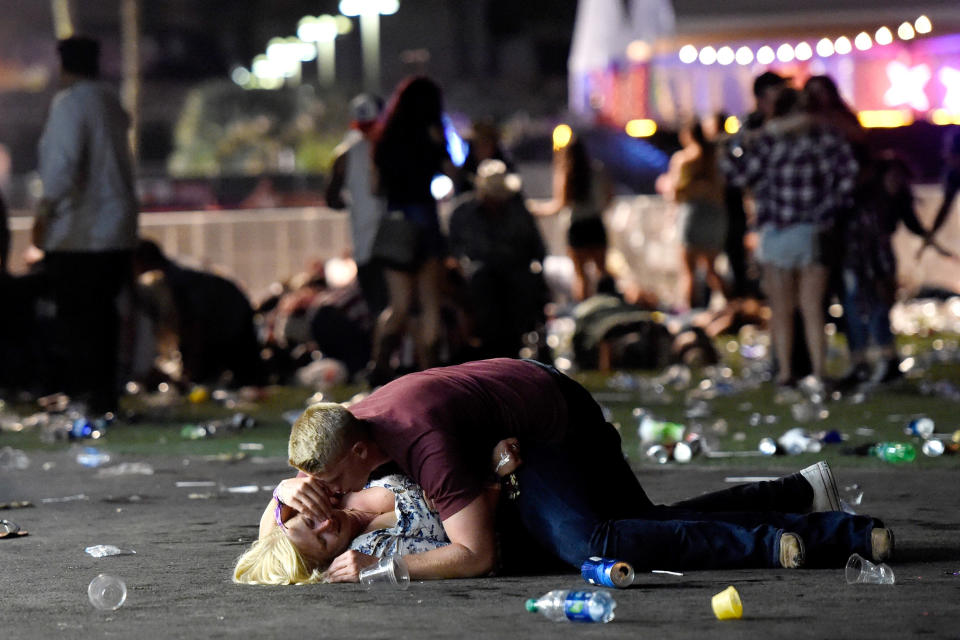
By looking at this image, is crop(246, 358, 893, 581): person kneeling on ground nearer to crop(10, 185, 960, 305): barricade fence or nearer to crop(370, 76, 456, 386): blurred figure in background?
crop(370, 76, 456, 386): blurred figure in background

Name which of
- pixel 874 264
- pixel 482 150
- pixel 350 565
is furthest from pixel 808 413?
pixel 350 565

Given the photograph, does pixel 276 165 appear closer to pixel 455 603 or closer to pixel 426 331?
pixel 426 331

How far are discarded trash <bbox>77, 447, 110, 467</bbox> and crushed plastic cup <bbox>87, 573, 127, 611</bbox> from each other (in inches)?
154

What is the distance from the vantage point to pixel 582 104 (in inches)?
1331

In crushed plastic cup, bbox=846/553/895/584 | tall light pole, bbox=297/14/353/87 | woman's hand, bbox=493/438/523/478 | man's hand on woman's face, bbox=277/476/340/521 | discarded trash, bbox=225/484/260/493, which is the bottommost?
discarded trash, bbox=225/484/260/493

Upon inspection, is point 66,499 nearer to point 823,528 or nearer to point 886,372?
point 823,528

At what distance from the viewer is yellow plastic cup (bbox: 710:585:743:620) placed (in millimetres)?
4699

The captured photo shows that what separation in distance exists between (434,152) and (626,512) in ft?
21.7

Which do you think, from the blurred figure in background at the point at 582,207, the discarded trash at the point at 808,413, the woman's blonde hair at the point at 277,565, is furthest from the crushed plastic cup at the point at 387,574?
the blurred figure in background at the point at 582,207

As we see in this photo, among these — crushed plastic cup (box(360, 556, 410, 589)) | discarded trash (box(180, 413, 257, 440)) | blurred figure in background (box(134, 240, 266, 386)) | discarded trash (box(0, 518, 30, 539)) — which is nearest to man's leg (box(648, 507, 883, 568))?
crushed plastic cup (box(360, 556, 410, 589))

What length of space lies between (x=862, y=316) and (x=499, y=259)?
2.78 metres

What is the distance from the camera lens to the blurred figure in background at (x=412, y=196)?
1183 centimetres

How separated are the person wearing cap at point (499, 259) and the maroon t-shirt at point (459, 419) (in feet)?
24.7

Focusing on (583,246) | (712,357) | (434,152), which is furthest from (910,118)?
(434,152)
